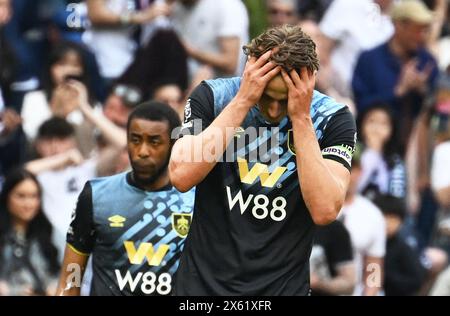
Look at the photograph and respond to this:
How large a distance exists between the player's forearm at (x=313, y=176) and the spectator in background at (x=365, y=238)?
14.4ft

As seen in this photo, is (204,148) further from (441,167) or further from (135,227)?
(441,167)

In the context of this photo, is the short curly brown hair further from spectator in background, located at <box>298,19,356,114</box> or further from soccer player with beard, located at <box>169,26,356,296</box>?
spectator in background, located at <box>298,19,356,114</box>

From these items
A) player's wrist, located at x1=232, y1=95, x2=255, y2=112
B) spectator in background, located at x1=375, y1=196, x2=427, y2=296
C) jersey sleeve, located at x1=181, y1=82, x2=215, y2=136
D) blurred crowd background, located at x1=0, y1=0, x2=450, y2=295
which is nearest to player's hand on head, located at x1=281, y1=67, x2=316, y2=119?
player's wrist, located at x1=232, y1=95, x2=255, y2=112

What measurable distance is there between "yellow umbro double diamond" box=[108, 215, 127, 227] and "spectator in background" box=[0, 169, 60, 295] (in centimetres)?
221

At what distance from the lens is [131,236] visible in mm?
7465

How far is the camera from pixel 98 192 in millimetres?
7516

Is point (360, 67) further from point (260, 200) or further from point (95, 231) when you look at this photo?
point (260, 200)

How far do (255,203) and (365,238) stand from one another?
14.6 ft

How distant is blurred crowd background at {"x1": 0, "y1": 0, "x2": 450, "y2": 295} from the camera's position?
10.5 metres

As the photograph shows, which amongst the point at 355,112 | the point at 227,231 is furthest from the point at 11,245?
the point at 227,231

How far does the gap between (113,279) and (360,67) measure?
501 cm

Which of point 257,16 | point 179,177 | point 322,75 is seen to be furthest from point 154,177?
point 257,16

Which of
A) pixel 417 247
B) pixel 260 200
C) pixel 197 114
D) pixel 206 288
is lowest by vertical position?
pixel 417 247

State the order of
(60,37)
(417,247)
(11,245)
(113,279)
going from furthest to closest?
(60,37) < (417,247) < (11,245) < (113,279)
